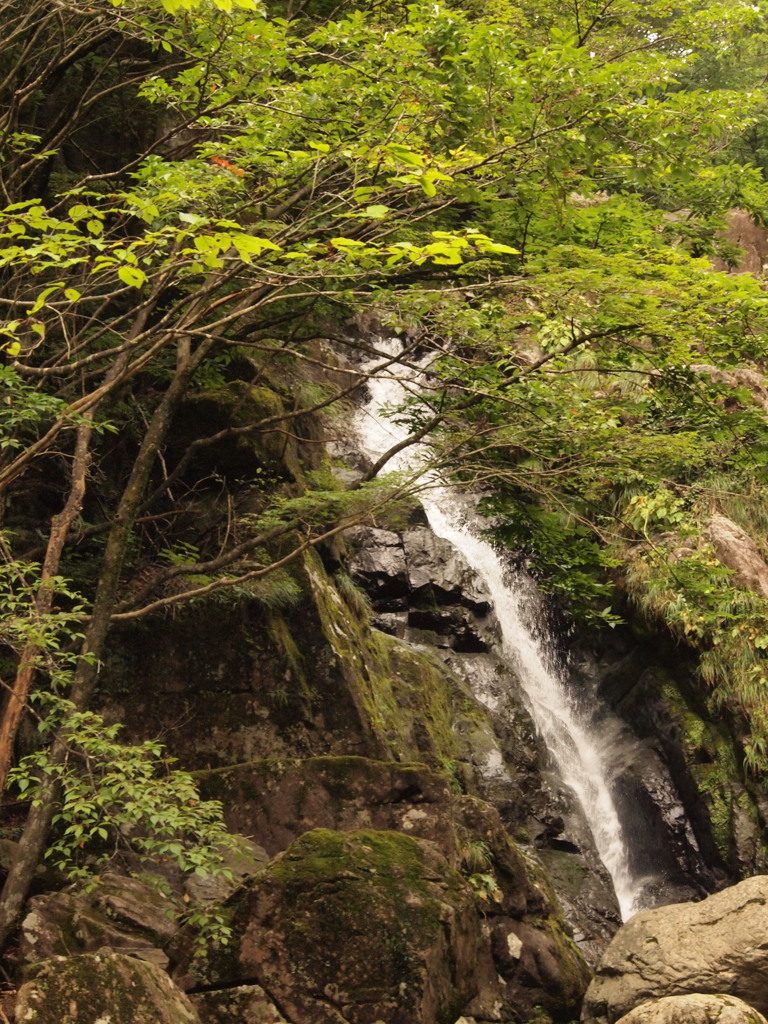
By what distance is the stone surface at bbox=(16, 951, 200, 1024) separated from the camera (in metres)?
3.83

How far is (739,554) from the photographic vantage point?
12383mm

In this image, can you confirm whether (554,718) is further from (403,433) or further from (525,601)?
(403,433)

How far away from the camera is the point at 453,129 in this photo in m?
7.03

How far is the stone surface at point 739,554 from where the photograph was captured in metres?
12.2

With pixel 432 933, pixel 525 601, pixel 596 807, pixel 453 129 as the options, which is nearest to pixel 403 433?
pixel 525 601

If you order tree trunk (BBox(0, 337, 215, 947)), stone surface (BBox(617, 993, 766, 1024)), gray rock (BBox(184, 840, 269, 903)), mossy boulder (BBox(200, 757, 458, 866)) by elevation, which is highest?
tree trunk (BBox(0, 337, 215, 947))

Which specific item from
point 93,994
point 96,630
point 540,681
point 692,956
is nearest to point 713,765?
point 540,681

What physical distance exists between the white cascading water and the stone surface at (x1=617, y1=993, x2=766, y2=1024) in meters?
4.86

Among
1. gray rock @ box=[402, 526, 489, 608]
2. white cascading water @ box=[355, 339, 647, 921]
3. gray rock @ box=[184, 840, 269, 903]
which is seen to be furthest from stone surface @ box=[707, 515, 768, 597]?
gray rock @ box=[184, 840, 269, 903]

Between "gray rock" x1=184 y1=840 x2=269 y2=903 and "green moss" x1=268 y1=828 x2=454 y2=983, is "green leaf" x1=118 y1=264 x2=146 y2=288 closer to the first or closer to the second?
"green moss" x1=268 y1=828 x2=454 y2=983

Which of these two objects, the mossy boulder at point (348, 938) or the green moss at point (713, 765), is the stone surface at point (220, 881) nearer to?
the mossy boulder at point (348, 938)

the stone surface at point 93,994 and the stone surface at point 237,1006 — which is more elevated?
the stone surface at point 93,994

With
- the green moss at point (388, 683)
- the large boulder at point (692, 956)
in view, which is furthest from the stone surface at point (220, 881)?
the large boulder at point (692, 956)

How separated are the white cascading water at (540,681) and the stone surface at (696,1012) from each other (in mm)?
4858
